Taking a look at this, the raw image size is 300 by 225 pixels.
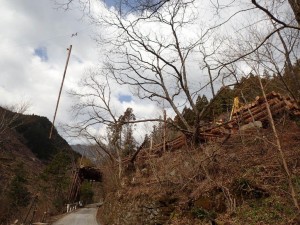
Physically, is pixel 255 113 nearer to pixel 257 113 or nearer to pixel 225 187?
pixel 257 113

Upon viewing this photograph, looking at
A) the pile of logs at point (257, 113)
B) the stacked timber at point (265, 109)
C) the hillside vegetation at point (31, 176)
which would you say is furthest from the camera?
the hillside vegetation at point (31, 176)

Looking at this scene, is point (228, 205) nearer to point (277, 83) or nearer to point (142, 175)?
point (142, 175)

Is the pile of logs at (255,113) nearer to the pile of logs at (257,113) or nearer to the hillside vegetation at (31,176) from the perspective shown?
the pile of logs at (257,113)

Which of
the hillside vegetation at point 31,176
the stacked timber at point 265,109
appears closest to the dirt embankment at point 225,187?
the stacked timber at point 265,109

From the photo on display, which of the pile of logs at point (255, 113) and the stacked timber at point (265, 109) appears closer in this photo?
the pile of logs at point (255, 113)

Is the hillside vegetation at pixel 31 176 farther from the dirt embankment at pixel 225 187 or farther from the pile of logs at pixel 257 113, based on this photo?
the pile of logs at pixel 257 113

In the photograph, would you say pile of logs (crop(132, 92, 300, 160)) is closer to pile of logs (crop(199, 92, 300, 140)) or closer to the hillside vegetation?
pile of logs (crop(199, 92, 300, 140))

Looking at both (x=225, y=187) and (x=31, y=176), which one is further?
(x=31, y=176)

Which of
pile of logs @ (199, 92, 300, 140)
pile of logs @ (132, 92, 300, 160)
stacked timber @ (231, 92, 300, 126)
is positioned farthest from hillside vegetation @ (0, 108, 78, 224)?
stacked timber @ (231, 92, 300, 126)

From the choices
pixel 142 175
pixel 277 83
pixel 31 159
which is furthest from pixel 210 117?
pixel 31 159

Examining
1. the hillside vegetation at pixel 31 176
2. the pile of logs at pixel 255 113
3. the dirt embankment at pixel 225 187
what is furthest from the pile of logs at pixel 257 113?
the hillside vegetation at pixel 31 176

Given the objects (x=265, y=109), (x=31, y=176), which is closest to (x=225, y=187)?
(x=265, y=109)

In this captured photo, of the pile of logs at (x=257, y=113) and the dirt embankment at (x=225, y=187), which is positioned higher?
the pile of logs at (x=257, y=113)

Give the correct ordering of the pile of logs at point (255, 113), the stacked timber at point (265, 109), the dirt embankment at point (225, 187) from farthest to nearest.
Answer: the stacked timber at point (265, 109) < the pile of logs at point (255, 113) < the dirt embankment at point (225, 187)
